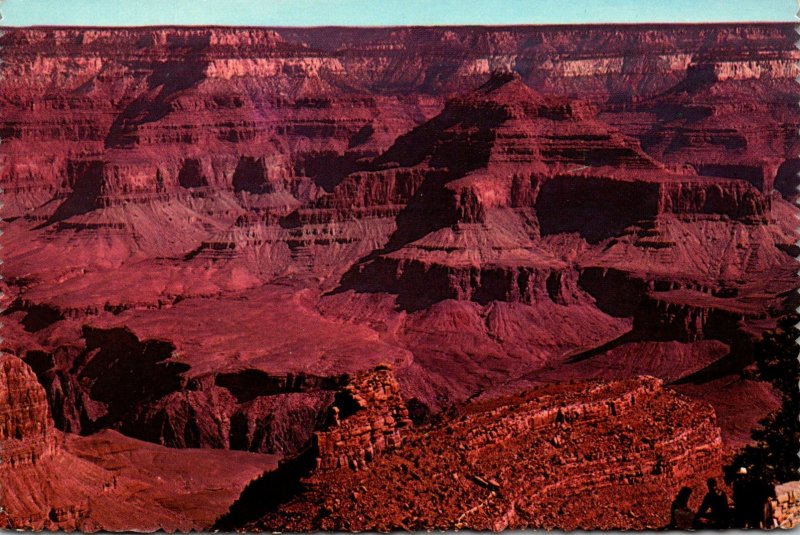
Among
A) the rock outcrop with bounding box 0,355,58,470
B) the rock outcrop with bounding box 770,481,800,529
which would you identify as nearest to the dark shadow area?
the rock outcrop with bounding box 0,355,58,470

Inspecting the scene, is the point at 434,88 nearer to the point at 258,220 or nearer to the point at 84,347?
the point at 258,220

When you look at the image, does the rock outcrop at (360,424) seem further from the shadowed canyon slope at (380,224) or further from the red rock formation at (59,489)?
the red rock formation at (59,489)

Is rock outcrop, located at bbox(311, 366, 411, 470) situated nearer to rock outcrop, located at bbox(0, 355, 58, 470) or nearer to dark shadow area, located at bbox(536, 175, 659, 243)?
rock outcrop, located at bbox(0, 355, 58, 470)

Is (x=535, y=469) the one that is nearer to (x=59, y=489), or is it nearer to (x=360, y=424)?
(x=360, y=424)

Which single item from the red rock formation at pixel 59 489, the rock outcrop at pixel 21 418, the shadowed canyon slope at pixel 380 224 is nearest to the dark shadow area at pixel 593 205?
the shadowed canyon slope at pixel 380 224

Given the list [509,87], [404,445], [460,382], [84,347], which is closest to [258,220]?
[509,87]

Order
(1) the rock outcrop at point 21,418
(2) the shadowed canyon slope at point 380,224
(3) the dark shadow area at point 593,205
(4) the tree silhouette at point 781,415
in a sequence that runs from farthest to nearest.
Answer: (3) the dark shadow area at point 593,205, (2) the shadowed canyon slope at point 380,224, (1) the rock outcrop at point 21,418, (4) the tree silhouette at point 781,415

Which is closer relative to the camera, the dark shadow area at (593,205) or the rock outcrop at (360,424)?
the rock outcrop at (360,424)

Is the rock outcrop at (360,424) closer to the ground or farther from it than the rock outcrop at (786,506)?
farther from it
